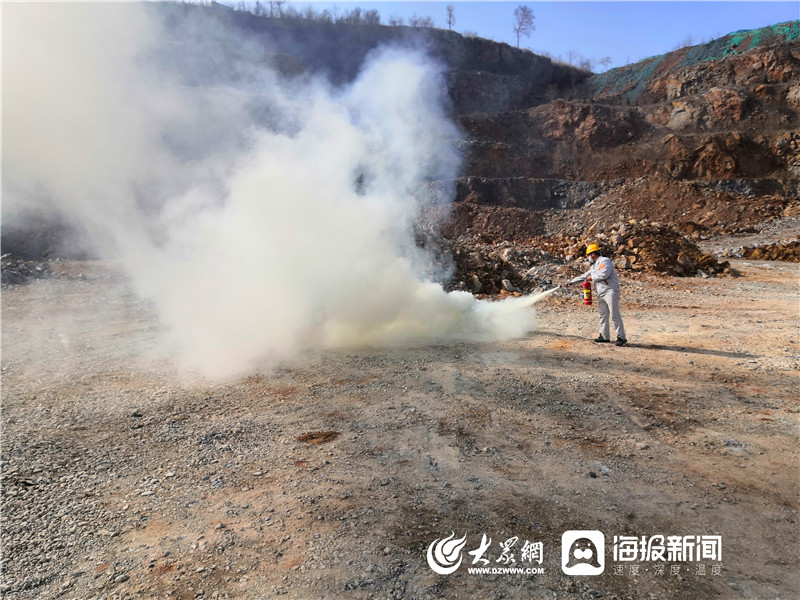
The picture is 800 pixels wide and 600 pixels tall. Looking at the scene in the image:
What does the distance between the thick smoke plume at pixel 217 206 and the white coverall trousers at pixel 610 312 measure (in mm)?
1335

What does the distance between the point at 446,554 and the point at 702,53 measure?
4560cm

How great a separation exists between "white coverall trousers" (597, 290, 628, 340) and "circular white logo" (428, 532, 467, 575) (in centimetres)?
543

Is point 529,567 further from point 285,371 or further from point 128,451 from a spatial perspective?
point 285,371

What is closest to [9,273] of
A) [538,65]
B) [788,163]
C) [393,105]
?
[393,105]

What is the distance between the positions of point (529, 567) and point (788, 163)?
110 feet

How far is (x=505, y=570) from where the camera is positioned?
300 centimetres

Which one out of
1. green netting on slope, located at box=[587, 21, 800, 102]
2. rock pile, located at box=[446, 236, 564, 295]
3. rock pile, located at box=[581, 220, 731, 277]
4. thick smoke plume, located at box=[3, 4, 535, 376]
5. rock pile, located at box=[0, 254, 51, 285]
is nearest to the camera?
thick smoke plume, located at box=[3, 4, 535, 376]

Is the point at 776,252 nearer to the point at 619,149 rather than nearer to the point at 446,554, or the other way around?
the point at 619,149

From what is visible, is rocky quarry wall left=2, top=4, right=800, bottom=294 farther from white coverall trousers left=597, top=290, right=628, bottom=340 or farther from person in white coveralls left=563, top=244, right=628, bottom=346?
white coverall trousers left=597, top=290, right=628, bottom=340

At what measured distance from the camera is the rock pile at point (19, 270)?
12675 millimetres

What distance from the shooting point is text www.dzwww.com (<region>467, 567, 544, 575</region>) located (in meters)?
2.97

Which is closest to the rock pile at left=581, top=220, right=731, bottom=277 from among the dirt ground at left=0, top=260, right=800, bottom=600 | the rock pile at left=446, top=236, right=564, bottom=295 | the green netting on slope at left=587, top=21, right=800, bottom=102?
the rock pile at left=446, top=236, right=564, bottom=295

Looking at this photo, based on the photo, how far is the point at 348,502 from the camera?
142 inches

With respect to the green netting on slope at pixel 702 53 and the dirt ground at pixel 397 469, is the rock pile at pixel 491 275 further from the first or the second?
the green netting on slope at pixel 702 53
